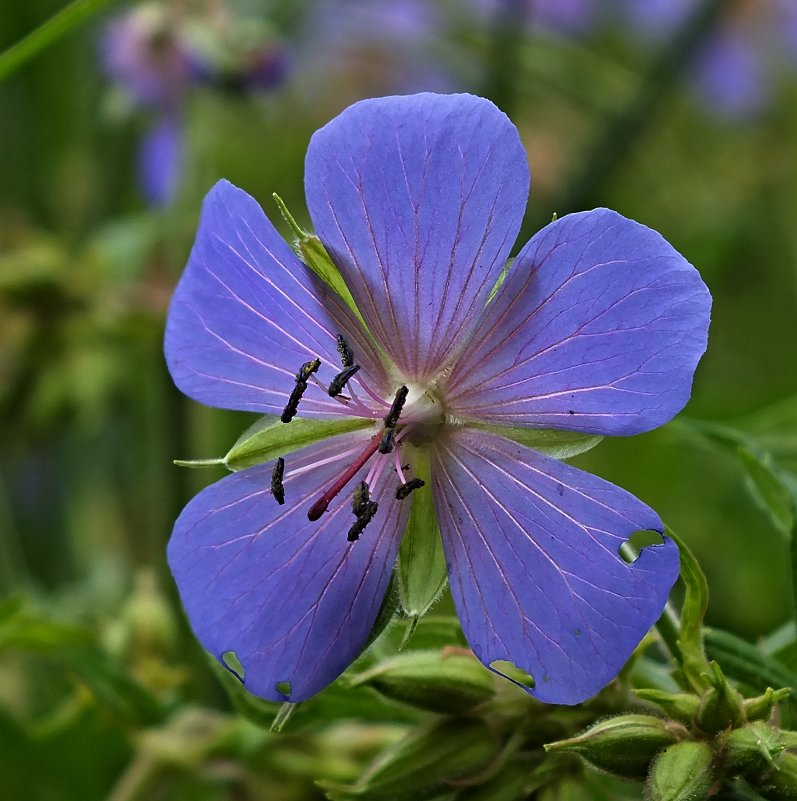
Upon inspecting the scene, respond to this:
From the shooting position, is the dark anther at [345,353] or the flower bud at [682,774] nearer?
the flower bud at [682,774]

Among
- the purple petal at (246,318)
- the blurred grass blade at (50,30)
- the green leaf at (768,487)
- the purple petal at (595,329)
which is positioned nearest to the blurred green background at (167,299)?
the green leaf at (768,487)

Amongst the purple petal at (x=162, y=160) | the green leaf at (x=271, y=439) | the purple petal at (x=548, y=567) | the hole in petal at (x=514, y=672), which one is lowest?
the hole in petal at (x=514, y=672)

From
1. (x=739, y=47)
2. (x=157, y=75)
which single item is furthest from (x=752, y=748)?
(x=739, y=47)

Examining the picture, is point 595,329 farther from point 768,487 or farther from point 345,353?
point 768,487

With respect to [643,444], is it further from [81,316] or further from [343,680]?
[343,680]

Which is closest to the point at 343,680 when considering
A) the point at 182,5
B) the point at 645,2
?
the point at 182,5

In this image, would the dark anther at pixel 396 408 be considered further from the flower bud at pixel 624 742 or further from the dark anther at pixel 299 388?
the flower bud at pixel 624 742
